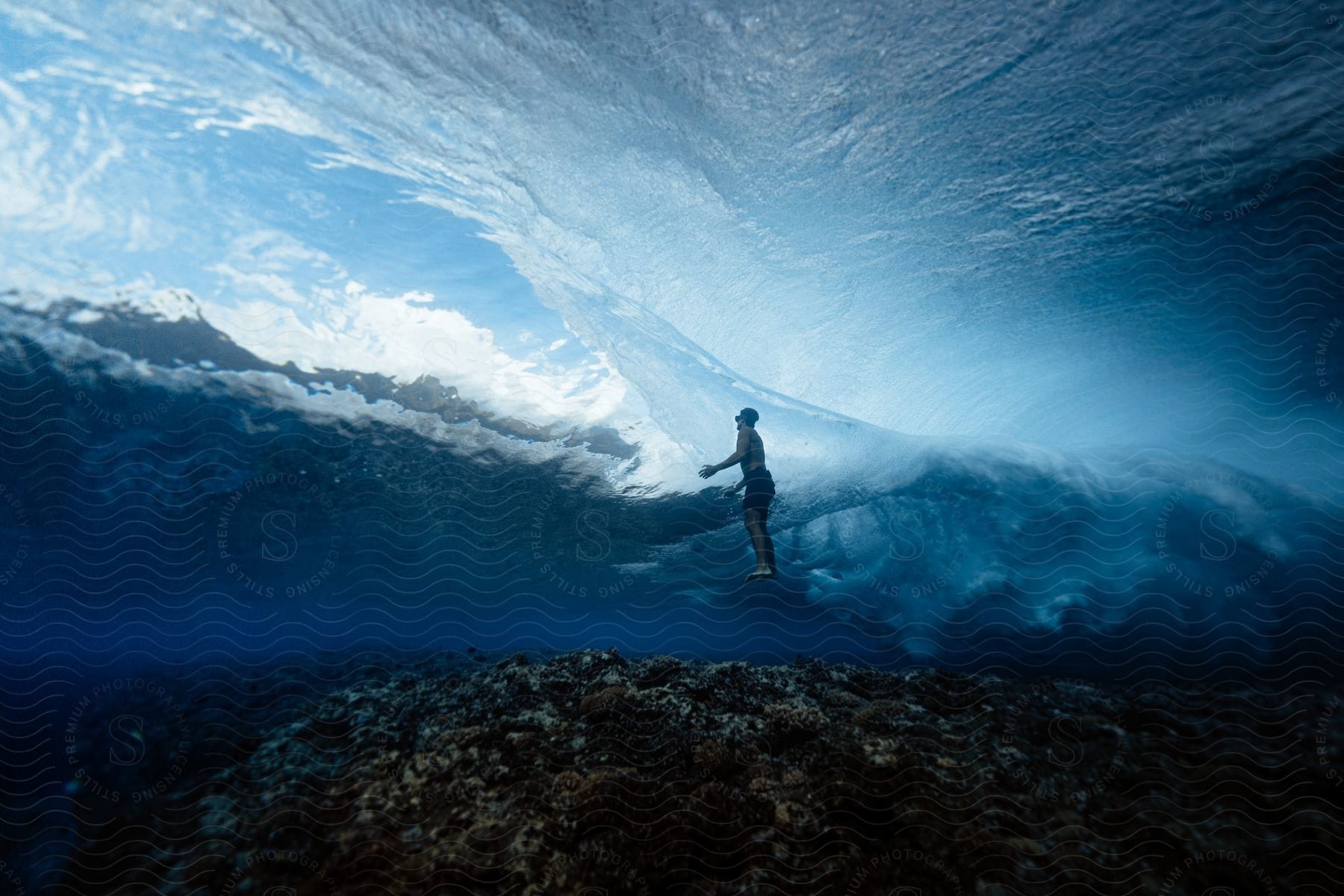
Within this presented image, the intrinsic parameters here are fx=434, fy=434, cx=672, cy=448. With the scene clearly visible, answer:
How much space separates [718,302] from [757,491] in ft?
15.8

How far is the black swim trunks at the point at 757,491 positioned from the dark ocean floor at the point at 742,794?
3237 mm

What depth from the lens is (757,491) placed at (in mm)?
8117

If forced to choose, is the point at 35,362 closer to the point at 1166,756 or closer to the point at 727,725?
the point at 727,725

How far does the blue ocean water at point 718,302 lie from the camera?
5.75m

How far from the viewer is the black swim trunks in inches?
318

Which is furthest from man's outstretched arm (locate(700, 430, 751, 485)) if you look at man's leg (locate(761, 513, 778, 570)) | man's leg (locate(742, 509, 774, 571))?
man's leg (locate(761, 513, 778, 570))

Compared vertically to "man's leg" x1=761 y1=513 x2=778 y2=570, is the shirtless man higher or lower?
higher

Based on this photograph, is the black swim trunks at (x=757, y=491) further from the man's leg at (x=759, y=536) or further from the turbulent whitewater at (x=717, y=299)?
the turbulent whitewater at (x=717, y=299)

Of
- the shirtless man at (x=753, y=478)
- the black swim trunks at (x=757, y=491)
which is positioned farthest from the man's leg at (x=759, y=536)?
the black swim trunks at (x=757, y=491)

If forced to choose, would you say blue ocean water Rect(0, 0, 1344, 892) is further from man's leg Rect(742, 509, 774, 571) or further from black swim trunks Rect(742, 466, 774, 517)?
black swim trunks Rect(742, 466, 774, 517)

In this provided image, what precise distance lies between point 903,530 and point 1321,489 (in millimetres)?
12871

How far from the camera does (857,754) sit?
12.2 ft

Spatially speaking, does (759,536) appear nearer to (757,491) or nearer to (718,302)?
(757,491)

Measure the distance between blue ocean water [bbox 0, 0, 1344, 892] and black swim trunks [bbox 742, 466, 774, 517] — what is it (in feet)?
9.34
